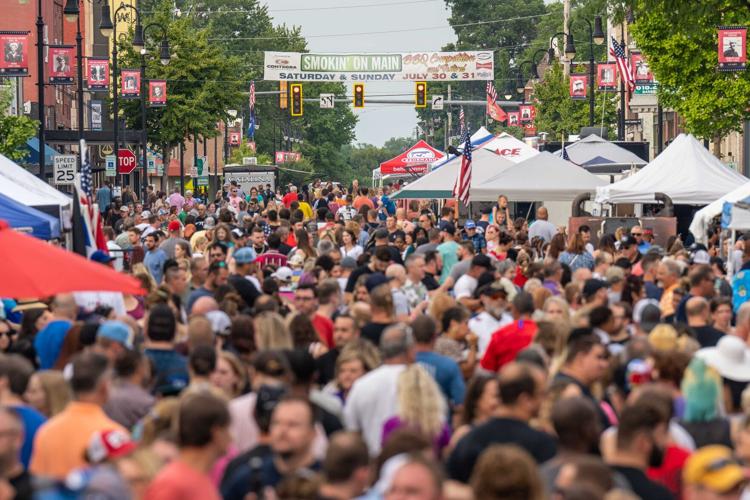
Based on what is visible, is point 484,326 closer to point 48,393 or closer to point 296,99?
point 48,393

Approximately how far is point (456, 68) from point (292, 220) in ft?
176

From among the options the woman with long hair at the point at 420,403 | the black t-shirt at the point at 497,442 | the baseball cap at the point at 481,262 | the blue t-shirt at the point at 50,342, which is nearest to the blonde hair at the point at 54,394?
the woman with long hair at the point at 420,403

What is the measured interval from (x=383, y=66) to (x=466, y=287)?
216ft

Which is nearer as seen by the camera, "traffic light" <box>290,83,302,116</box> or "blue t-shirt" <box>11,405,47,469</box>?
"blue t-shirt" <box>11,405,47,469</box>

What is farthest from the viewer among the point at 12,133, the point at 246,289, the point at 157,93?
the point at 157,93

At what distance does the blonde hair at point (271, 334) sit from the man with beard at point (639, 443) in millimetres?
3283

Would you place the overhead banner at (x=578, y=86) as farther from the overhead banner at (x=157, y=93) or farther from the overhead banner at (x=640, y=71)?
the overhead banner at (x=157, y=93)

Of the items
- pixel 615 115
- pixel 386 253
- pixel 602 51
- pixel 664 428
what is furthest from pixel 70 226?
pixel 602 51

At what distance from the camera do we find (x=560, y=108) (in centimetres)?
7719

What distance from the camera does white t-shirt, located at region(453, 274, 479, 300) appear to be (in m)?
15.3

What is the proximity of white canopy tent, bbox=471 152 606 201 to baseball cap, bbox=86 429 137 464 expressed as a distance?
833 inches

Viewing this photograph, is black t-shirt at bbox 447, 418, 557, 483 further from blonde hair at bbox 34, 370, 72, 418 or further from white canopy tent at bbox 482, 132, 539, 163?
white canopy tent at bbox 482, 132, 539, 163

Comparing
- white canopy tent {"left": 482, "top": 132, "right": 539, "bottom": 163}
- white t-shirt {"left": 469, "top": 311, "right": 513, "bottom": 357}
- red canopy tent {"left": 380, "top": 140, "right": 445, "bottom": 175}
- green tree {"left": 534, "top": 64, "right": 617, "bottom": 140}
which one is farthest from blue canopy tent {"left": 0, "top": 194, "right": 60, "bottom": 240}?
green tree {"left": 534, "top": 64, "right": 617, "bottom": 140}

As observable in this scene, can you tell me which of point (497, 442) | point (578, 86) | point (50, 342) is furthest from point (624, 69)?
point (497, 442)
